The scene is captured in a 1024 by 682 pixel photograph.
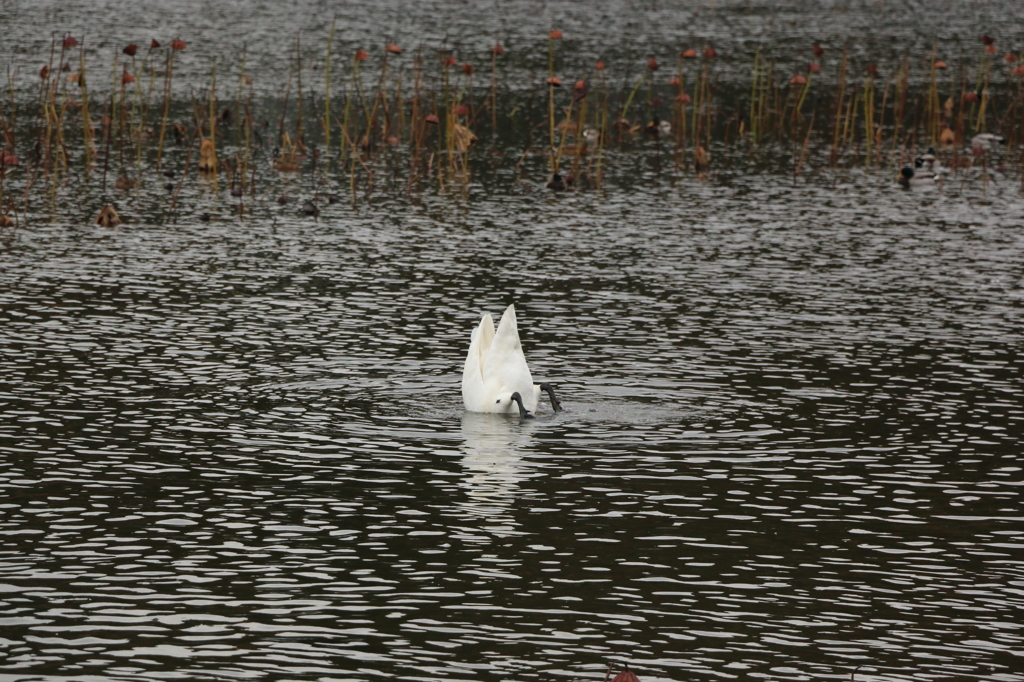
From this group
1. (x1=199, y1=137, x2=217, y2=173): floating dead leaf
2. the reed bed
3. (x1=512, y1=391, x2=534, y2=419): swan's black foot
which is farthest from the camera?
(x1=199, y1=137, x2=217, y2=173): floating dead leaf

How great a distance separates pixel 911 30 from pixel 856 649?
4733cm

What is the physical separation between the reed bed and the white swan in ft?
37.2

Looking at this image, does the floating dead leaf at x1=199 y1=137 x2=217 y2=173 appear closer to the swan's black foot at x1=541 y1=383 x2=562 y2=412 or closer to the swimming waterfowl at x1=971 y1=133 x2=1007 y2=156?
the swimming waterfowl at x1=971 y1=133 x2=1007 y2=156

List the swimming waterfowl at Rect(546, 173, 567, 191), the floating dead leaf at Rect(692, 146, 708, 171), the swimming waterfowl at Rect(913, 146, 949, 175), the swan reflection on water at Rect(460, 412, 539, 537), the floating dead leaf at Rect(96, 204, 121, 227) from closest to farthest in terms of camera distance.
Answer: the swan reflection on water at Rect(460, 412, 539, 537) → the floating dead leaf at Rect(96, 204, 121, 227) → the swimming waterfowl at Rect(546, 173, 567, 191) → the swimming waterfowl at Rect(913, 146, 949, 175) → the floating dead leaf at Rect(692, 146, 708, 171)

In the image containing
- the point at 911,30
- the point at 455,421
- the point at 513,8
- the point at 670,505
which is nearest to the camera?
the point at 670,505

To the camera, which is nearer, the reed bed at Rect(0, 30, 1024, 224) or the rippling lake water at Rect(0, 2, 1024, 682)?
the rippling lake water at Rect(0, 2, 1024, 682)

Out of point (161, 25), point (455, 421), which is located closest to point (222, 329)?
point (455, 421)

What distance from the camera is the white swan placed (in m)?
14.9

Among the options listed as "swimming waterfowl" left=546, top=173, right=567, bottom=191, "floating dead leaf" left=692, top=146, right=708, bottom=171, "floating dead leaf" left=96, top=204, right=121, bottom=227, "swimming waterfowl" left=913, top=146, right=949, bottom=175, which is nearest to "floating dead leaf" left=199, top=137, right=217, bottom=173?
"floating dead leaf" left=96, top=204, right=121, bottom=227

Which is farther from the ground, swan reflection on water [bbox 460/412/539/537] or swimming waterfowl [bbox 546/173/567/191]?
swimming waterfowl [bbox 546/173/567/191]

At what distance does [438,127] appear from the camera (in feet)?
102

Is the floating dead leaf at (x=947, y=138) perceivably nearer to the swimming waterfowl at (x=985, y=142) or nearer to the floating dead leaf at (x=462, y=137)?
the swimming waterfowl at (x=985, y=142)

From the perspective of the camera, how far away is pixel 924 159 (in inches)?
1179

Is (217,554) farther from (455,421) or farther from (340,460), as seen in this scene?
(455,421)
